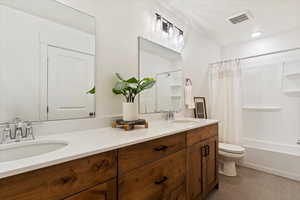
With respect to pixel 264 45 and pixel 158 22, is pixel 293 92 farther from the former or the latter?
pixel 158 22

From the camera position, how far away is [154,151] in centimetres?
103

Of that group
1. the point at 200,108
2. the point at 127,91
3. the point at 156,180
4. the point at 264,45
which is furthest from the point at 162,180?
the point at 264,45

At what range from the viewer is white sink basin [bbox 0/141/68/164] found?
784 millimetres

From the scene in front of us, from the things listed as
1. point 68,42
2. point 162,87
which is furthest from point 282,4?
point 68,42

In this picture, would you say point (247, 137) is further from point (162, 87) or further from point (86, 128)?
point (86, 128)

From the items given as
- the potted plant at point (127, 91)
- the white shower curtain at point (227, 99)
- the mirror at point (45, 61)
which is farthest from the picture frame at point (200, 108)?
the mirror at point (45, 61)

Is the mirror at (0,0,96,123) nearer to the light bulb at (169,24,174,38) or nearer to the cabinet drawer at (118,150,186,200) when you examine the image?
the cabinet drawer at (118,150,186,200)

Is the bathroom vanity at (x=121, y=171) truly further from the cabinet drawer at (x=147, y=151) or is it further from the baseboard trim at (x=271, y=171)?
the baseboard trim at (x=271, y=171)

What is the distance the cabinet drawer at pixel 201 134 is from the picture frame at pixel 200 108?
664mm

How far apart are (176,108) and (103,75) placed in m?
1.20

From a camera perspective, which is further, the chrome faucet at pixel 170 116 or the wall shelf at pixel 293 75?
the wall shelf at pixel 293 75

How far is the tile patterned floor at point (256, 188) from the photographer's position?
5.62ft

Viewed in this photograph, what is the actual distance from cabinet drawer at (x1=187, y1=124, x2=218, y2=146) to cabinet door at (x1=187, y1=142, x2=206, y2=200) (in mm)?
50

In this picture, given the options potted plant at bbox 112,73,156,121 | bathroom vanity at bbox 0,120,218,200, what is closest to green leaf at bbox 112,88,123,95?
Result: potted plant at bbox 112,73,156,121
